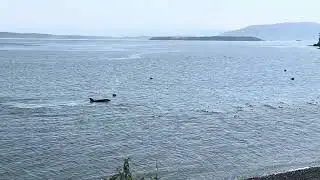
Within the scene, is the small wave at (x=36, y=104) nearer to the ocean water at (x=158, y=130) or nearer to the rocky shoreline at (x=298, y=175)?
the ocean water at (x=158, y=130)

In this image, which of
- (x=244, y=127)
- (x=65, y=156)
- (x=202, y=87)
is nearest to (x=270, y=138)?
(x=244, y=127)

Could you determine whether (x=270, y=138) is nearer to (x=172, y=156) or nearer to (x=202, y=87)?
(x=172, y=156)

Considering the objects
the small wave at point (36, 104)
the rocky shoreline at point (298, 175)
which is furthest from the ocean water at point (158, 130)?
the rocky shoreline at point (298, 175)

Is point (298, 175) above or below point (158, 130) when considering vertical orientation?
above

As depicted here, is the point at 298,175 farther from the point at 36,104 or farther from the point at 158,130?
the point at 36,104

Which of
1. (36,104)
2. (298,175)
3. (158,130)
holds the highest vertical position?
(298,175)

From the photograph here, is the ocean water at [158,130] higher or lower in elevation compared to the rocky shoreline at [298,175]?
lower

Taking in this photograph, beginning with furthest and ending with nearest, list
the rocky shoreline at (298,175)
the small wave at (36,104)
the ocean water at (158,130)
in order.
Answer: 1. the small wave at (36,104)
2. the ocean water at (158,130)
3. the rocky shoreline at (298,175)

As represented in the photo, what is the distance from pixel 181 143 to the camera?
165ft

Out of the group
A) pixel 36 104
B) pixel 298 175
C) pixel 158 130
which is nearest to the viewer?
pixel 298 175

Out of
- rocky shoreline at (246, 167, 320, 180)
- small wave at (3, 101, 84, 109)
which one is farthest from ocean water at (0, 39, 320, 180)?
rocky shoreline at (246, 167, 320, 180)

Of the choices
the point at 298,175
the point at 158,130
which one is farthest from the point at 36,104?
the point at 298,175

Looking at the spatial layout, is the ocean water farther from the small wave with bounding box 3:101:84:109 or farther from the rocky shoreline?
the rocky shoreline

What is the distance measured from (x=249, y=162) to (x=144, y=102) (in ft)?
107
